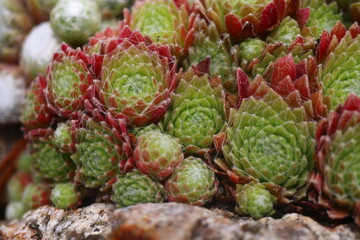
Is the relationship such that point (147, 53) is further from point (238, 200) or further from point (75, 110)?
point (238, 200)

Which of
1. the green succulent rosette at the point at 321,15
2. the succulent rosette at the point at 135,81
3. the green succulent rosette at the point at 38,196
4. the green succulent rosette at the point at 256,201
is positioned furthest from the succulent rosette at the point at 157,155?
the green succulent rosette at the point at 321,15

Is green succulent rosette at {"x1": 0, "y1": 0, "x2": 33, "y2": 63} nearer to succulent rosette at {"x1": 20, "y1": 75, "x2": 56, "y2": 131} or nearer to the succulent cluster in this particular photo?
succulent rosette at {"x1": 20, "y1": 75, "x2": 56, "y2": 131}

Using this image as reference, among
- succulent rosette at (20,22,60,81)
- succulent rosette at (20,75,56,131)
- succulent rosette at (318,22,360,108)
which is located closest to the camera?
succulent rosette at (318,22,360,108)

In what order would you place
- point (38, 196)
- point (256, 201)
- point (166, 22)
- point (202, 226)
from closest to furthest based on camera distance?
point (202, 226) < point (256, 201) < point (166, 22) < point (38, 196)

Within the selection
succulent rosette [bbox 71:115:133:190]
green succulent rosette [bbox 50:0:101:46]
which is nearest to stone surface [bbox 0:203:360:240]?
succulent rosette [bbox 71:115:133:190]

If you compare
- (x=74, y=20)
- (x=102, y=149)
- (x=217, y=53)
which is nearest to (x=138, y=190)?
(x=102, y=149)

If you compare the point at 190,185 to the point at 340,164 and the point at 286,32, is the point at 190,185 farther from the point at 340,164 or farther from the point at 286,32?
the point at 286,32

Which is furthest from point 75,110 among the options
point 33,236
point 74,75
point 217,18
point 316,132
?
point 316,132
